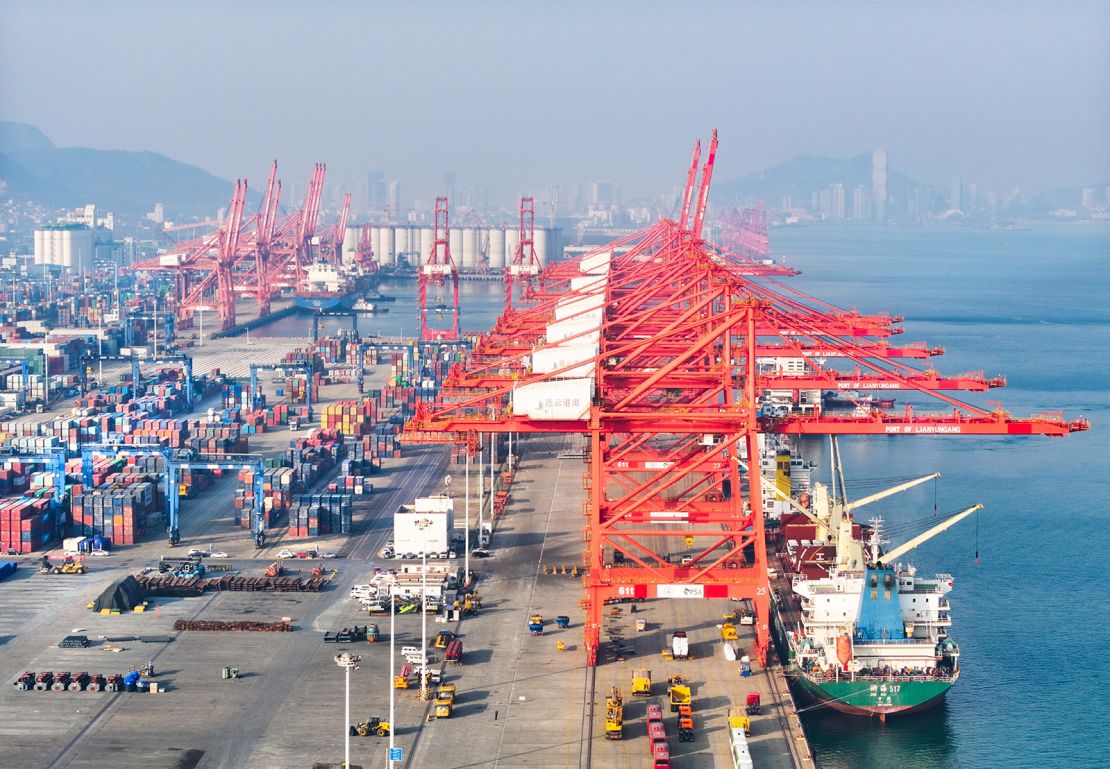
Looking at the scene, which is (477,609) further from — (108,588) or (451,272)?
(451,272)

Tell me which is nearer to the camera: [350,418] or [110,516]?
[110,516]

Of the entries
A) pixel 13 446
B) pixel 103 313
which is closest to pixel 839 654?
pixel 13 446

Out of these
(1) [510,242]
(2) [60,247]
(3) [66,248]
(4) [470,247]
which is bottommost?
(3) [66,248]

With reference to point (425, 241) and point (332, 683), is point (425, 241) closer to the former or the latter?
point (425, 241)

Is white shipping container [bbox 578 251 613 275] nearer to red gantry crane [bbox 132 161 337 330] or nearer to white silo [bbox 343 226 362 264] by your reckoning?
red gantry crane [bbox 132 161 337 330]

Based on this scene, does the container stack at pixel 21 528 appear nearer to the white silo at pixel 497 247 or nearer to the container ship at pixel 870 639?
the container ship at pixel 870 639

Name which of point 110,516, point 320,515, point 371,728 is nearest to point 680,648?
point 371,728

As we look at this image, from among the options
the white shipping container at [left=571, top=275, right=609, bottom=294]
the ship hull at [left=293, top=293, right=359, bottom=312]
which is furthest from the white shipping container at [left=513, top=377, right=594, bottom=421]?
the ship hull at [left=293, top=293, right=359, bottom=312]
